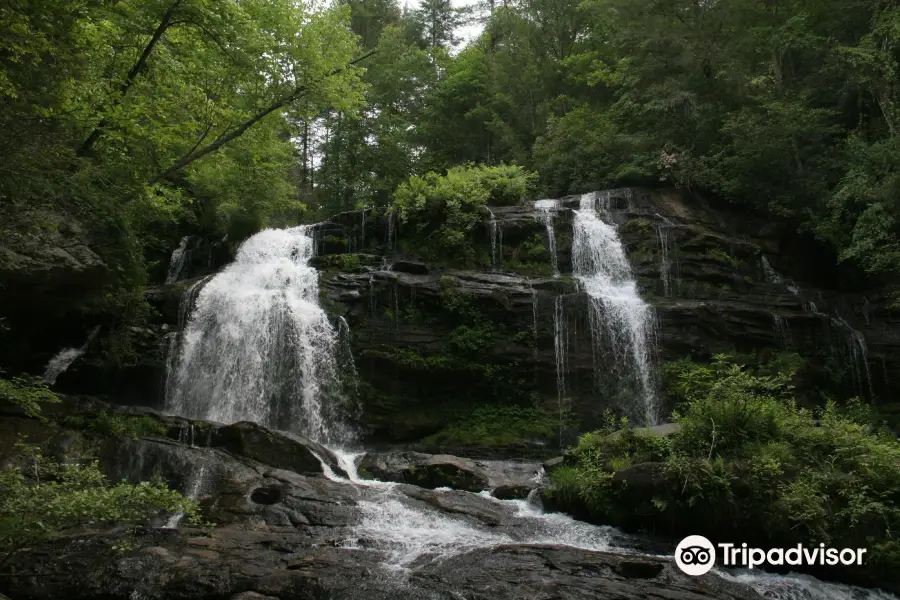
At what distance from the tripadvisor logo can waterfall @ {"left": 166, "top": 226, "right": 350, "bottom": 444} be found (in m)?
9.44

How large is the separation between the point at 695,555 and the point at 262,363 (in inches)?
442

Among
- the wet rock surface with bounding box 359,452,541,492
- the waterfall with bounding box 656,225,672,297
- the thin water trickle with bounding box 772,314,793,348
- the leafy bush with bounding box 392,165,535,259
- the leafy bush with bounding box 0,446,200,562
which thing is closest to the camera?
the leafy bush with bounding box 0,446,200,562

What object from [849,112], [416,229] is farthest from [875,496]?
[849,112]

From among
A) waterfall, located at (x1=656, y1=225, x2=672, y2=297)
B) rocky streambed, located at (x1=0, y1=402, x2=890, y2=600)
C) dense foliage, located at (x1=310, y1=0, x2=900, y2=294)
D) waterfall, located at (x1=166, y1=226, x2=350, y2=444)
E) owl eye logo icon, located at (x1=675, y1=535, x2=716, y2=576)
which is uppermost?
dense foliage, located at (x1=310, y1=0, x2=900, y2=294)

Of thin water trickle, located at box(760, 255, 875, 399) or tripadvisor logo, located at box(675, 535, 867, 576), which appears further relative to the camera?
thin water trickle, located at box(760, 255, 875, 399)

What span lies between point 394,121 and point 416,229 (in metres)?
11.5

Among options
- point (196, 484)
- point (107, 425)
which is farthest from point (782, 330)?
point (107, 425)

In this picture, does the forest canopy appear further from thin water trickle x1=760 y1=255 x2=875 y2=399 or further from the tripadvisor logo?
the tripadvisor logo

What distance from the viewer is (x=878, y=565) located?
21.1 feet

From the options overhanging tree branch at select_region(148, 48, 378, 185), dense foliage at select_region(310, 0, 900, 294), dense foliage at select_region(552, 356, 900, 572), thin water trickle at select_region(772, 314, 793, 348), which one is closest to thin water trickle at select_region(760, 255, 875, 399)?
thin water trickle at select_region(772, 314, 793, 348)

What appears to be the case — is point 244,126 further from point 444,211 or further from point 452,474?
point 452,474

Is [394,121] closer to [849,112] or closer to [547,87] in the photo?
[547,87]

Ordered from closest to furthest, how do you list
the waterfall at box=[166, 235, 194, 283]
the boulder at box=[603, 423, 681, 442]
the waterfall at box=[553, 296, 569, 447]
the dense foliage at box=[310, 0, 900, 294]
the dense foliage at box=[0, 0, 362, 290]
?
the dense foliage at box=[0, 0, 362, 290] < the boulder at box=[603, 423, 681, 442] < the waterfall at box=[553, 296, 569, 447] < the dense foliage at box=[310, 0, 900, 294] < the waterfall at box=[166, 235, 194, 283]

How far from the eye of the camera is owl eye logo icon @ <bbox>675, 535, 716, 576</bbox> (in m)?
→ 6.70
